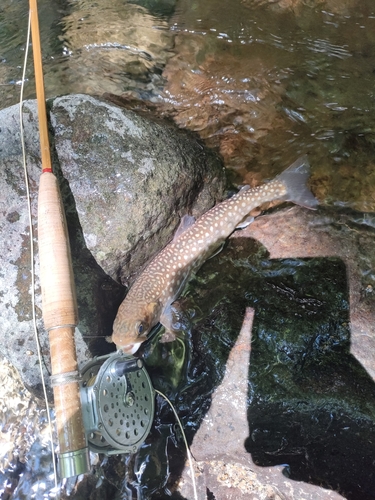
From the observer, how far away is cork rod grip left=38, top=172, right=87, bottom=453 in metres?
2.46

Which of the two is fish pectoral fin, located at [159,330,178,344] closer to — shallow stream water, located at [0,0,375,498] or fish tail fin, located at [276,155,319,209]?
shallow stream water, located at [0,0,375,498]

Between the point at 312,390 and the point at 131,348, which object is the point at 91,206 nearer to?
the point at 131,348

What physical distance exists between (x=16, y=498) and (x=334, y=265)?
367cm

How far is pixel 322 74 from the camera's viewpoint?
5.68 m

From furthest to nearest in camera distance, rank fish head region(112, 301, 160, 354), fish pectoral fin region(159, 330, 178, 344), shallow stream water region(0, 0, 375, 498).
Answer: shallow stream water region(0, 0, 375, 498) < fish pectoral fin region(159, 330, 178, 344) < fish head region(112, 301, 160, 354)

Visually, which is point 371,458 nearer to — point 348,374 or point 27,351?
point 348,374

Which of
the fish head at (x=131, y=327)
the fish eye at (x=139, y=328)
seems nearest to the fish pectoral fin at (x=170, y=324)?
the fish head at (x=131, y=327)

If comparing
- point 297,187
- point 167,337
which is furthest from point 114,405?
point 297,187

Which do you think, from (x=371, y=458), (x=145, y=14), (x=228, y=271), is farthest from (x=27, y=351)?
(x=145, y=14)

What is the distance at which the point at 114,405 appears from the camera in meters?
2.97

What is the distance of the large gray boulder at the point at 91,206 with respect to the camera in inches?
144

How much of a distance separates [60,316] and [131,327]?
1.06m

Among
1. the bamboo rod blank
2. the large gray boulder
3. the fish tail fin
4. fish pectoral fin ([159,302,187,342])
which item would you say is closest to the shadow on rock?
fish pectoral fin ([159,302,187,342])

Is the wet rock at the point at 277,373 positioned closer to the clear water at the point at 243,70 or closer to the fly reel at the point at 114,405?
the fly reel at the point at 114,405
